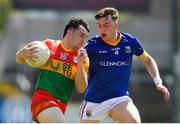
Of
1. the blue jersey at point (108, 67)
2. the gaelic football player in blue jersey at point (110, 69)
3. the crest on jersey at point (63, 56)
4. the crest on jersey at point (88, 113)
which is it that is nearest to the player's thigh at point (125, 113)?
the gaelic football player in blue jersey at point (110, 69)

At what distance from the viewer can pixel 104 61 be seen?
33.7 feet

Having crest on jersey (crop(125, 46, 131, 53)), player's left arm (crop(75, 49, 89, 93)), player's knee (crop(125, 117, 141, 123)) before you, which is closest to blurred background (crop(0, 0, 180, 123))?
crest on jersey (crop(125, 46, 131, 53))

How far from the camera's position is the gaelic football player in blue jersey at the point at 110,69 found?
10.2 metres

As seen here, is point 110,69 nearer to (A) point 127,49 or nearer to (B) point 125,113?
(A) point 127,49

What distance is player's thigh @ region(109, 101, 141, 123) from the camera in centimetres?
1005

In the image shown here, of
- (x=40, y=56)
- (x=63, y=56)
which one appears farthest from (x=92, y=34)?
(x=40, y=56)

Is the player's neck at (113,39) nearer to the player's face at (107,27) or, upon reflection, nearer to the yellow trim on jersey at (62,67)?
the player's face at (107,27)

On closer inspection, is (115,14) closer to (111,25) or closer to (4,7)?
(111,25)

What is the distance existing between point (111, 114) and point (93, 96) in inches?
12.2

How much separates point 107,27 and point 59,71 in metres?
0.82

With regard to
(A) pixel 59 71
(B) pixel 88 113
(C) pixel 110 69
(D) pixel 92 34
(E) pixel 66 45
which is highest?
(E) pixel 66 45

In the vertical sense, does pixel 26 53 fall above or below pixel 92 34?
above

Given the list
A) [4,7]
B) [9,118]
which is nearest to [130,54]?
[9,118]

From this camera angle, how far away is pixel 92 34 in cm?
2192
